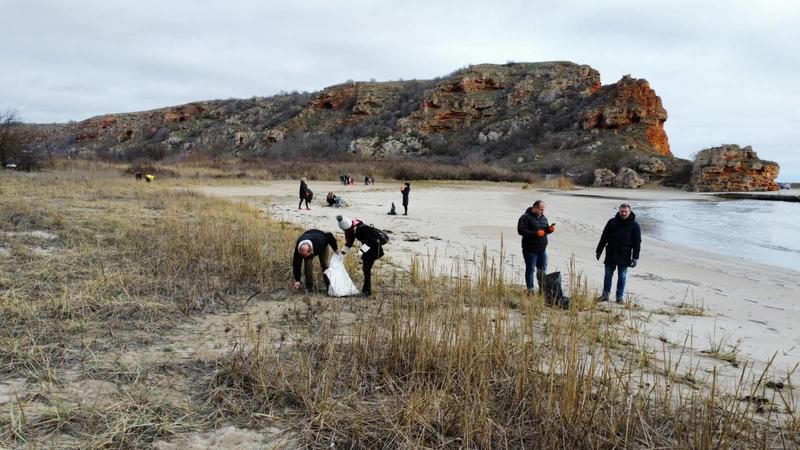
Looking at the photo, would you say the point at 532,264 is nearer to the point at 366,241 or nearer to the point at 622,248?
the point at 622,248

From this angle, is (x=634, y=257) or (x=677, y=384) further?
(x=634, y=257)

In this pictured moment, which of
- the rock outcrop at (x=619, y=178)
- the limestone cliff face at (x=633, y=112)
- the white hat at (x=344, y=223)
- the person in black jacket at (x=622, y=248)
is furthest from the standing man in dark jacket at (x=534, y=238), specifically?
the limestone cliff face at (x=633, y=112)

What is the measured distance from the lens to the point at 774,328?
604 centimetres

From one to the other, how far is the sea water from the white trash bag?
1155 cm

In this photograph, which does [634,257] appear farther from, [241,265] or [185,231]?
[185,231]

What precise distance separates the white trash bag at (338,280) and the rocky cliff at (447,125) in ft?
137

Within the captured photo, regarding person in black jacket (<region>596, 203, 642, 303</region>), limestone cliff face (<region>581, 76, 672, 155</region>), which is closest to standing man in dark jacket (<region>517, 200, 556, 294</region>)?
person in black jacket (<region>596, 203, 642, 303</region>)

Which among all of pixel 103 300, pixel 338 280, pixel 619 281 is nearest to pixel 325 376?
pixel 338 280

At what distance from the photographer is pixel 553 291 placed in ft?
20.5

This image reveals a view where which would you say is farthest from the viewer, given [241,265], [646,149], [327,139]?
[327,139]

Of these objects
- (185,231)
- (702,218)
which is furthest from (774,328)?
(702,218)

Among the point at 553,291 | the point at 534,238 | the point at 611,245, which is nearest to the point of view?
the point at 553,291

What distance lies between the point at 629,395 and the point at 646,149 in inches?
2003

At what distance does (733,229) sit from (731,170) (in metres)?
29.1
